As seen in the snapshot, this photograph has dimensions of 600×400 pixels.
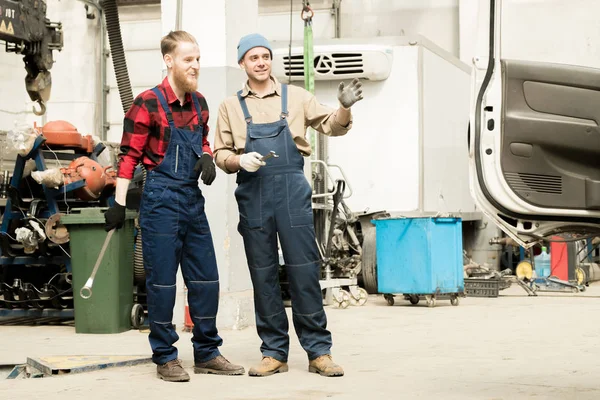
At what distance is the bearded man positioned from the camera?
5105 millimetres

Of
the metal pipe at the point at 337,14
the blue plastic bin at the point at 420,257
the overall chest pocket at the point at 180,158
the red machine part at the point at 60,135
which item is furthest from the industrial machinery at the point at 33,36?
the metal pipe at the point at 337,14

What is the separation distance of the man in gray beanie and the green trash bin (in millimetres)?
2477

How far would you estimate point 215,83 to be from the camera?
7.60m

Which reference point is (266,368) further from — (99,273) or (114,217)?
(99,273)

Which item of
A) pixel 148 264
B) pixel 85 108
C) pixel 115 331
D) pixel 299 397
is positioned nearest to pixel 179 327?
pixel 115 331

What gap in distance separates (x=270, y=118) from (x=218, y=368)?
136 centimetres

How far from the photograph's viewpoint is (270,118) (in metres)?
5.23

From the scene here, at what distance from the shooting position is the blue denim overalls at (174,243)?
5.11m

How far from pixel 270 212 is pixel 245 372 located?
890 millimetres

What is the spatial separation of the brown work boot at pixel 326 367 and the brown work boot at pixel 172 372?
67 centimetres

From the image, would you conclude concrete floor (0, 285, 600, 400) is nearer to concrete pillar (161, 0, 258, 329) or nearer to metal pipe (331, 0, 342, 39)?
concrete pillar (161, 0, 258, 329)

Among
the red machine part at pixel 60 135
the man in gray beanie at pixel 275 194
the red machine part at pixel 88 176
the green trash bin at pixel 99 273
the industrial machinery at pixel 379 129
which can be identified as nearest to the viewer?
the man in gray beanie at pixel 275 194

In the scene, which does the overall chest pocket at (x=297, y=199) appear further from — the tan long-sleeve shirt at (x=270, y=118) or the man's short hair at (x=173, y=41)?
the man's short hair at (x=173, y=41)

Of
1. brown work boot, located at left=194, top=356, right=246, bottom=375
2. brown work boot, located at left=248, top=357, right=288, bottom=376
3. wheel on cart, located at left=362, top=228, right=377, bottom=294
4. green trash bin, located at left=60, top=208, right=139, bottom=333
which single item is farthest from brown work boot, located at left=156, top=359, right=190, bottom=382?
wheel on cart, located at left=362, top=228, right=377, bottom=294
